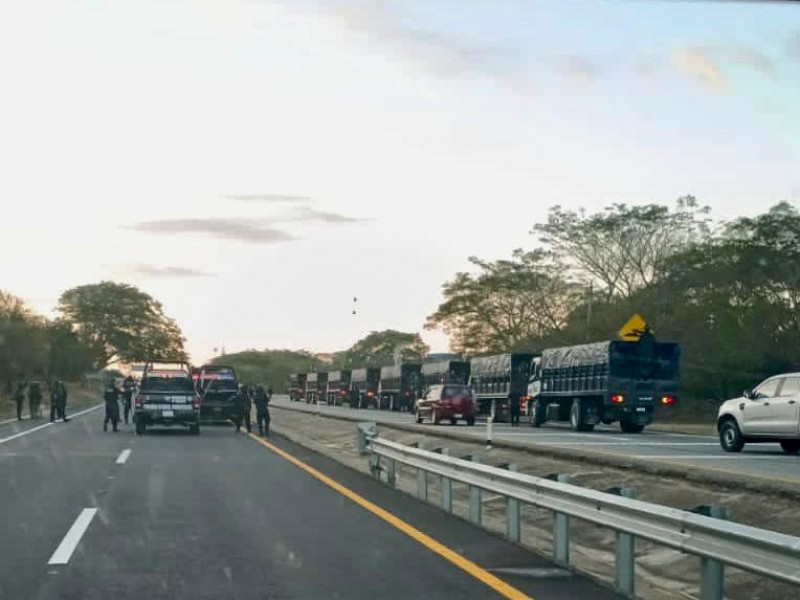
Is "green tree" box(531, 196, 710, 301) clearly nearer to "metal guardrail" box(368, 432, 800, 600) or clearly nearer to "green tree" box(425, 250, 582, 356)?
"green tree" box(425, 250, 582, 356)

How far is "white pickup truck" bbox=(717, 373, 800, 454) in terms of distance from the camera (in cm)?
2522

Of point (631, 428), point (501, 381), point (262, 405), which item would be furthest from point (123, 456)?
point (501, 381)

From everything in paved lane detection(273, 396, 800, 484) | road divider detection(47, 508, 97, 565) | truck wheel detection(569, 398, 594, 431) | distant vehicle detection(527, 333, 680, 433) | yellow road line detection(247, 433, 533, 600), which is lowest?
road divider detection(47, 508, 97, 565)

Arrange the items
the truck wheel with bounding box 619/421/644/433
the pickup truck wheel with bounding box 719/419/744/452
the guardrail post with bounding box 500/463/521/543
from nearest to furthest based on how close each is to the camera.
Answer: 1. the guardrail post with bounding box 500/463/521/543
2. the pickup truck wheel with bounding box 719/419/744/452
3. the truck wheel with bounding box 619/421/644/433

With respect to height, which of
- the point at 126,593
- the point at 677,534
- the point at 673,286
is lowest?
the point at 126,593

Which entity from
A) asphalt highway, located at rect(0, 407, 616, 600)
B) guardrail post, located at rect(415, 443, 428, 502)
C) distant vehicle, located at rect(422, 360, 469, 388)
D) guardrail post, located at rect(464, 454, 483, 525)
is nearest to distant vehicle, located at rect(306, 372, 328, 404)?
distant vehicle, located at rect(422, 360, 469, 388)

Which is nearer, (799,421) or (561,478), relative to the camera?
(561,478)

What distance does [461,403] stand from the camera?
50.7 metres

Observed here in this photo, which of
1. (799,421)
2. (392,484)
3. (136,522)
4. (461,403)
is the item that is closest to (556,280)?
(461,403)

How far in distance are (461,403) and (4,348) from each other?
165ft

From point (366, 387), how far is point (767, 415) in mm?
62658

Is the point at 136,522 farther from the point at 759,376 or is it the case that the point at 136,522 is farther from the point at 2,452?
the point at 759,376

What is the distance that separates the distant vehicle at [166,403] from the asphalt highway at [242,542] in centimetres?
1531

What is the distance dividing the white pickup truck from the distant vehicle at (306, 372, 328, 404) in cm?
Result: 7827
